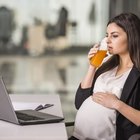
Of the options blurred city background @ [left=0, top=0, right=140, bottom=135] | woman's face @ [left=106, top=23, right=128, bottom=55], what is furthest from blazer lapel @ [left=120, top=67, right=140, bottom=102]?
blurred city background @ [left=0, top=0, right=140, bottom=135]

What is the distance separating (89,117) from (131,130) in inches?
8.3

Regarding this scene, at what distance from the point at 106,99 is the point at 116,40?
32 centimetres

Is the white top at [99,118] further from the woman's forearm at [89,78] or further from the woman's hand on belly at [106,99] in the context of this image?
the woman's forearm at [89,78]

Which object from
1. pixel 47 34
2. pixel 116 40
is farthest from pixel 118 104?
pixel 47 34

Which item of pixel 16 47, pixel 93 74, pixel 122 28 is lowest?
pixel 16 47

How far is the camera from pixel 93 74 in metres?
2.21

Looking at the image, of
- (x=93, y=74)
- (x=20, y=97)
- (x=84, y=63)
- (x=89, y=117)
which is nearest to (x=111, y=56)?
(x=93, y=74)

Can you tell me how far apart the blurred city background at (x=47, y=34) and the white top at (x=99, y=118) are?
491 cm

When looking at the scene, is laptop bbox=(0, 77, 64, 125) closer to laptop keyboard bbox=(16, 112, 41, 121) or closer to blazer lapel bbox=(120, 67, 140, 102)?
laptop keyboard bbox=(16, 112, 41, 121)

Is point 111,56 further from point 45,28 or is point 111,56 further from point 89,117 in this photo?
point 45,28

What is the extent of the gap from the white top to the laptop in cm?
20

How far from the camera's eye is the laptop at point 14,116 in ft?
5.55

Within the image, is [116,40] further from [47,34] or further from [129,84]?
[47,34]

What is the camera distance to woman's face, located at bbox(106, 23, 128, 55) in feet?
6.63
